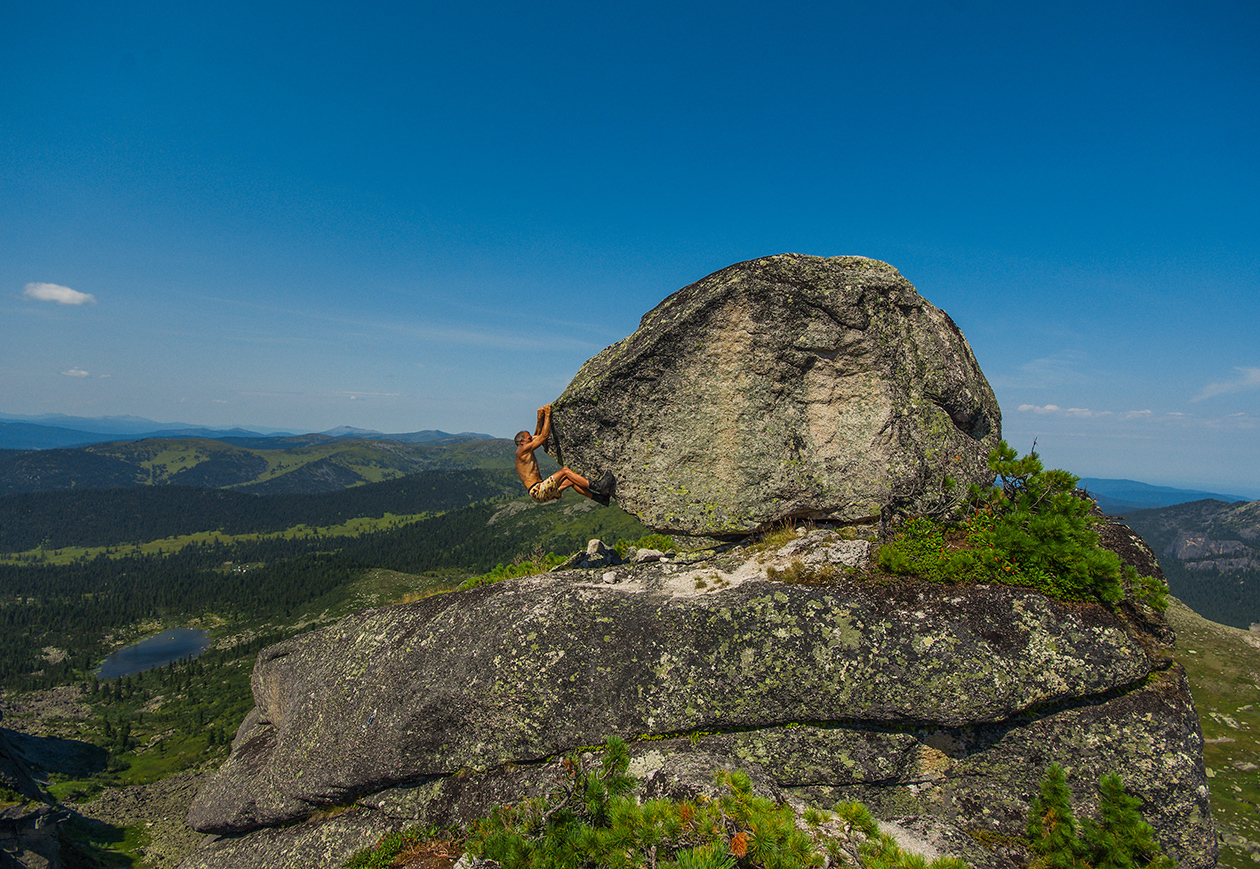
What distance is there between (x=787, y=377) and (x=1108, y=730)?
10600mm

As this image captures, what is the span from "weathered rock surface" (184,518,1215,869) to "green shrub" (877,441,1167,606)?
0.43m

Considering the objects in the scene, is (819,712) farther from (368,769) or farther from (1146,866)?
(368,769)

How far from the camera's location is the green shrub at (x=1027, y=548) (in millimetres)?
11805

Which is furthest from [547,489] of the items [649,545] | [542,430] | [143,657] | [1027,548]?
[143,657]

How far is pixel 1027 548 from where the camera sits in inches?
480

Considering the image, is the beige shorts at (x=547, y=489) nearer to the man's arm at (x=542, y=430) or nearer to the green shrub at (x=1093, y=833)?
the man's arm at (x=542, y=430)

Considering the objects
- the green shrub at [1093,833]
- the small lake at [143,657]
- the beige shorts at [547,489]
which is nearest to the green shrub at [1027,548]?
the green shrub at [1093,833]

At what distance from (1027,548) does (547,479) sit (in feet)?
42.7

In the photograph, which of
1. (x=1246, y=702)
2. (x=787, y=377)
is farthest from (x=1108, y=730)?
(x=1246, y=702)

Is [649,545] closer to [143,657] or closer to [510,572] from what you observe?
[510,572]

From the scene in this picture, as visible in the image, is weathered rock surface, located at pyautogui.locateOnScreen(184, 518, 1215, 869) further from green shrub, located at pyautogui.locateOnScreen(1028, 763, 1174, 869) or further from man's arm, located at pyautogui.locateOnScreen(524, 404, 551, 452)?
man's arm, located at pyautogui.locateOnScreen(524, 404, 551, 452)

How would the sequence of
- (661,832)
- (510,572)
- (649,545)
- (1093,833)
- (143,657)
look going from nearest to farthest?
(661,832), (1093,833), (510,572), (649,545), (143,657)

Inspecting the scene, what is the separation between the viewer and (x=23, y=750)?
11519 cm

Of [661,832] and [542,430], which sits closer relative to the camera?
[661,832]
